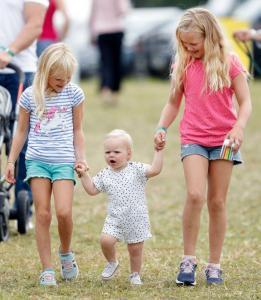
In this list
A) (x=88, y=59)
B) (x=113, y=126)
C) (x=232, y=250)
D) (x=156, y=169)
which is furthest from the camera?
(x=88, y=59)

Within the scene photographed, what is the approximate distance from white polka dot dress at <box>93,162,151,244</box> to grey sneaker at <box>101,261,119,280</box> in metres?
0.21

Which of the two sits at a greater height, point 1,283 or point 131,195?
point 131,195

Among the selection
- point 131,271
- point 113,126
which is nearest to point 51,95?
point 131,271

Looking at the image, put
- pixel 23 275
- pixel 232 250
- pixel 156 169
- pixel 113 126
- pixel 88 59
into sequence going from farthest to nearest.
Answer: pixel 88 59 → pixel 113 126 → pixel 232 250 → pixel 23 275 → pixel 156 169

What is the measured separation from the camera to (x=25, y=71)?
851 centimetres

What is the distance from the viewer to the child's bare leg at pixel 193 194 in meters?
6.90

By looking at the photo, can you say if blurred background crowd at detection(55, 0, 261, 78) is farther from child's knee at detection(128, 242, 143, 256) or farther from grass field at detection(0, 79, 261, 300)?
child's knee at detection(128, 242, 143, 256)

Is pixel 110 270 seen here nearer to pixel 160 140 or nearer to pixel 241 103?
pixel 160 140

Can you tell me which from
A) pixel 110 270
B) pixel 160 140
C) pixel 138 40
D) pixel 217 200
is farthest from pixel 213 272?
pixel 138 40

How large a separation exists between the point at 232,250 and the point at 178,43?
2.00m

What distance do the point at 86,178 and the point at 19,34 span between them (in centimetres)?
172

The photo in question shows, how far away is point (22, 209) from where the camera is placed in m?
8.64

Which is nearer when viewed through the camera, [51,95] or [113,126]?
[51,95]

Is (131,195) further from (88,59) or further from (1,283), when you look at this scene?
(88,59)
